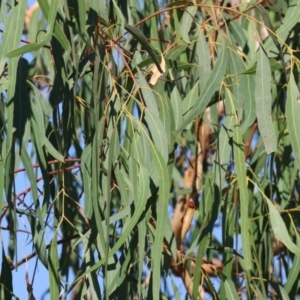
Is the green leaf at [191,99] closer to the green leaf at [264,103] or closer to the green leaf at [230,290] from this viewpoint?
the green leaf at [264,103]

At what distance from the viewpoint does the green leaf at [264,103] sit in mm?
1341

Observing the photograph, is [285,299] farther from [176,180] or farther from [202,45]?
[176,180]

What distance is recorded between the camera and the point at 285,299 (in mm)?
1565

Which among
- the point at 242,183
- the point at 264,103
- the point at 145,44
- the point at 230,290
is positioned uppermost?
the point at 145,44

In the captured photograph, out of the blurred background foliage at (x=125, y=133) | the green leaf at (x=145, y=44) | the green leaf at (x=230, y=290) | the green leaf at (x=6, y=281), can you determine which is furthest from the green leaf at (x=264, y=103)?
A: the green leaf at (x=6, y=281)

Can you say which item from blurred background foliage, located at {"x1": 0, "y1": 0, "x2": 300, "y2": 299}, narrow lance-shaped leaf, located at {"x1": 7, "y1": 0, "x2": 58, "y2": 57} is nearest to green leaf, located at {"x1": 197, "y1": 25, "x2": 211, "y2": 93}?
blurred background foliage, located at {"x1": 0, "y1": 0, "x2": 300, "y2": 299}

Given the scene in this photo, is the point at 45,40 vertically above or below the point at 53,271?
above

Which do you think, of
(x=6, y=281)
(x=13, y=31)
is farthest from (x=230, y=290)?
(x=13, y=31)

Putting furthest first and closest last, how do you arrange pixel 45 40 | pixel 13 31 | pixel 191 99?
1. pixel 191 99
2. pixel 13 31
3. pixel 45 40

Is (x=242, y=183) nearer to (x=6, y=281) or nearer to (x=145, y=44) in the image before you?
(x=145, y=44)

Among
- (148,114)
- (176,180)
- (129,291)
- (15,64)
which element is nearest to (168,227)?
(129,291)

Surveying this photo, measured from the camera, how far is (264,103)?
1373 mm

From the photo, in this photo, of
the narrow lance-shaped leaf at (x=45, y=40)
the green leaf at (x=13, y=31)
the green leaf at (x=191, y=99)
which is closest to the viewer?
the narrow lance-shaped leaf at (x=45, y=40)

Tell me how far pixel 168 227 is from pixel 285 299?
237mm
